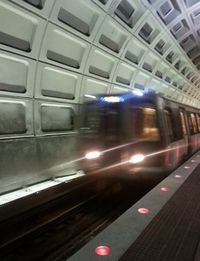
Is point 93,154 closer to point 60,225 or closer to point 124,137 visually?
point 124,137

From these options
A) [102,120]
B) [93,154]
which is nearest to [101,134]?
[102,120]

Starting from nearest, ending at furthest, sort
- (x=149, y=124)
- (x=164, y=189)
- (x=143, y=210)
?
(x=143, y=210), (x=164, y=189), (x=149, y=124)

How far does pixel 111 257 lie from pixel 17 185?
5375 millimetres

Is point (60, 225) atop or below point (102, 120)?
below

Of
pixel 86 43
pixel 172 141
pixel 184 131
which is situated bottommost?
pixel 172 141

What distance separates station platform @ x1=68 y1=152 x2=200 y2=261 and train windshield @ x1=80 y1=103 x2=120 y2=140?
2.58m

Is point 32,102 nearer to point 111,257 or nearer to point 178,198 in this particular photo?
point 178,198

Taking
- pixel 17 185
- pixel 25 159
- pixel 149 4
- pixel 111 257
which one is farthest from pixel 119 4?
pixel 111 257

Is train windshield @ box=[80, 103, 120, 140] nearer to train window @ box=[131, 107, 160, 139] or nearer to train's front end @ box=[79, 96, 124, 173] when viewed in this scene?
train's front end @ box=[79, 96, 124, 173]

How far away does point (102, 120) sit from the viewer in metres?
8.15

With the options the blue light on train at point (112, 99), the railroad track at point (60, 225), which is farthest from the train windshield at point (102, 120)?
the railroad track at point (60, 225)

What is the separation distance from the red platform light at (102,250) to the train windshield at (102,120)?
4.55 m

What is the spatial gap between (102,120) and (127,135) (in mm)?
878

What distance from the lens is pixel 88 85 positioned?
432 inches
